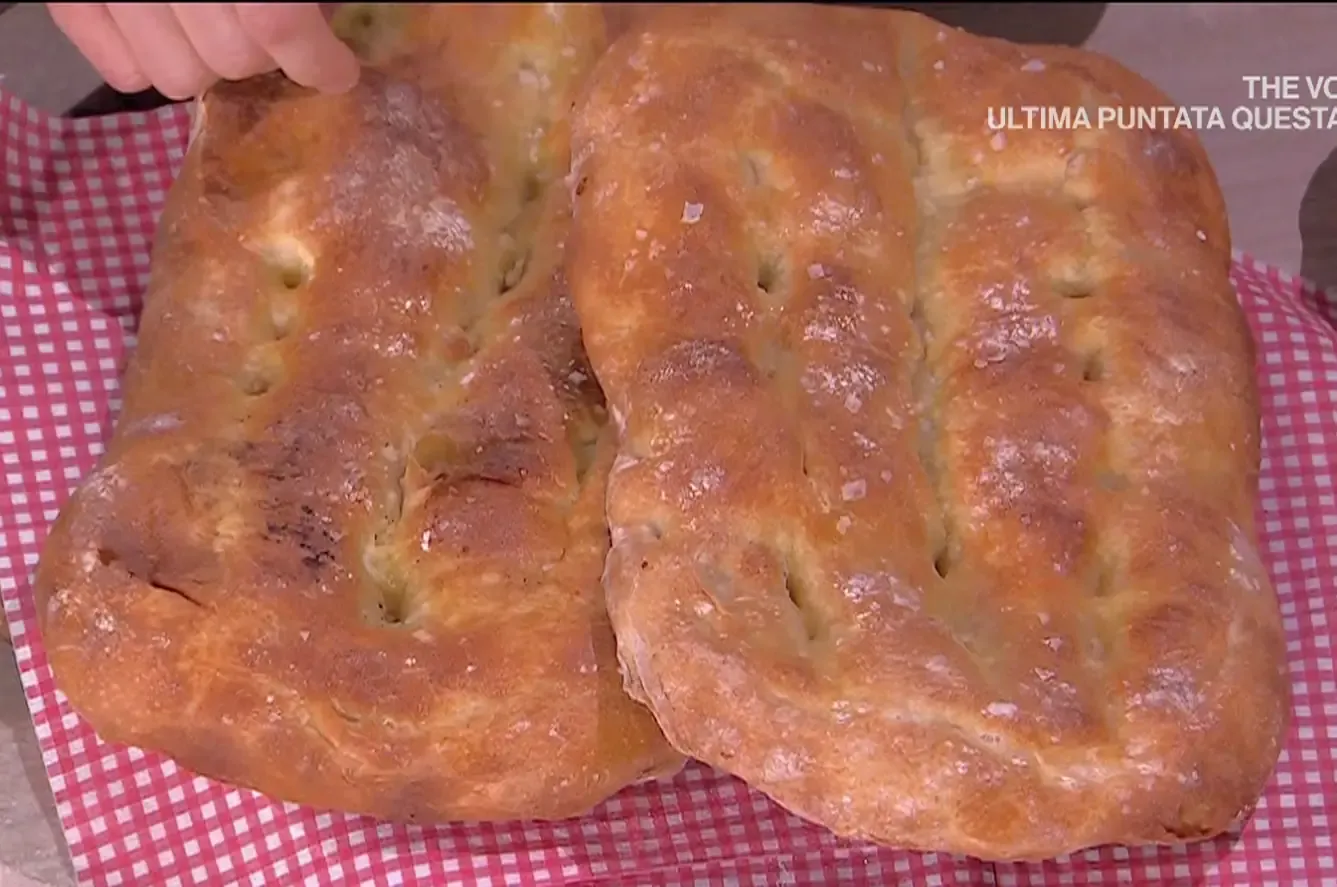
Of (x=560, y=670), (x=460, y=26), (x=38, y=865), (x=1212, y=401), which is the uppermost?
(x=460, y=26)

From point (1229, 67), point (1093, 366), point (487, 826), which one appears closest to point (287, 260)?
point (487, 826)

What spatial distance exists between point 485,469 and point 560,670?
0.17 meters

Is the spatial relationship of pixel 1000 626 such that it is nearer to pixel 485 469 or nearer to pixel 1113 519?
pixel 1113 519

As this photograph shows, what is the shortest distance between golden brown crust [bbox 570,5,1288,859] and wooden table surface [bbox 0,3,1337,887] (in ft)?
0.99

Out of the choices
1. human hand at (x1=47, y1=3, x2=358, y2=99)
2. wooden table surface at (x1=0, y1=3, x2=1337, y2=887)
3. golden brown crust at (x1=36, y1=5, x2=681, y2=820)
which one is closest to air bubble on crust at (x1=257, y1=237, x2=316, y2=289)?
golden brown crust at (x1=36, y1=5, x2=681, y2=820)

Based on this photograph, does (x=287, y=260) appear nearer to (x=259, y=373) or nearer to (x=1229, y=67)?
(x=259, y=373)

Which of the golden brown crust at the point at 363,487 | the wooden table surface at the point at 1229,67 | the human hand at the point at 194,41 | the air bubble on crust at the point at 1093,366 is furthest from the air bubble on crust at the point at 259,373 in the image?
the air bubble on crust at the point at 1093,366

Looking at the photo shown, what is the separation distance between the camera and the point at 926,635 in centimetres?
97

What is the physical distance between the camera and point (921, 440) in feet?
3.57

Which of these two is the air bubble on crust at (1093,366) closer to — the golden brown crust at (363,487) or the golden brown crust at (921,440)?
the golden brown crust at (921,440)

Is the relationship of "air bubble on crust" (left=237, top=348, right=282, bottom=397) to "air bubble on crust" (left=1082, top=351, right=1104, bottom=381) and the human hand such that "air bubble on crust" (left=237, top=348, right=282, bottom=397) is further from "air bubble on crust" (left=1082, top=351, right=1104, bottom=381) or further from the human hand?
"air bubble on crust" (left=1082, top=351, right=1104, bottom=381)

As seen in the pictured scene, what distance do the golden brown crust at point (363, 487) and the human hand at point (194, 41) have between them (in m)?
0.13

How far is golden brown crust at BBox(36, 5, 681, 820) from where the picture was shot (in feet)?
3.34

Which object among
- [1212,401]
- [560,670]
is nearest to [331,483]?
[560,670]
